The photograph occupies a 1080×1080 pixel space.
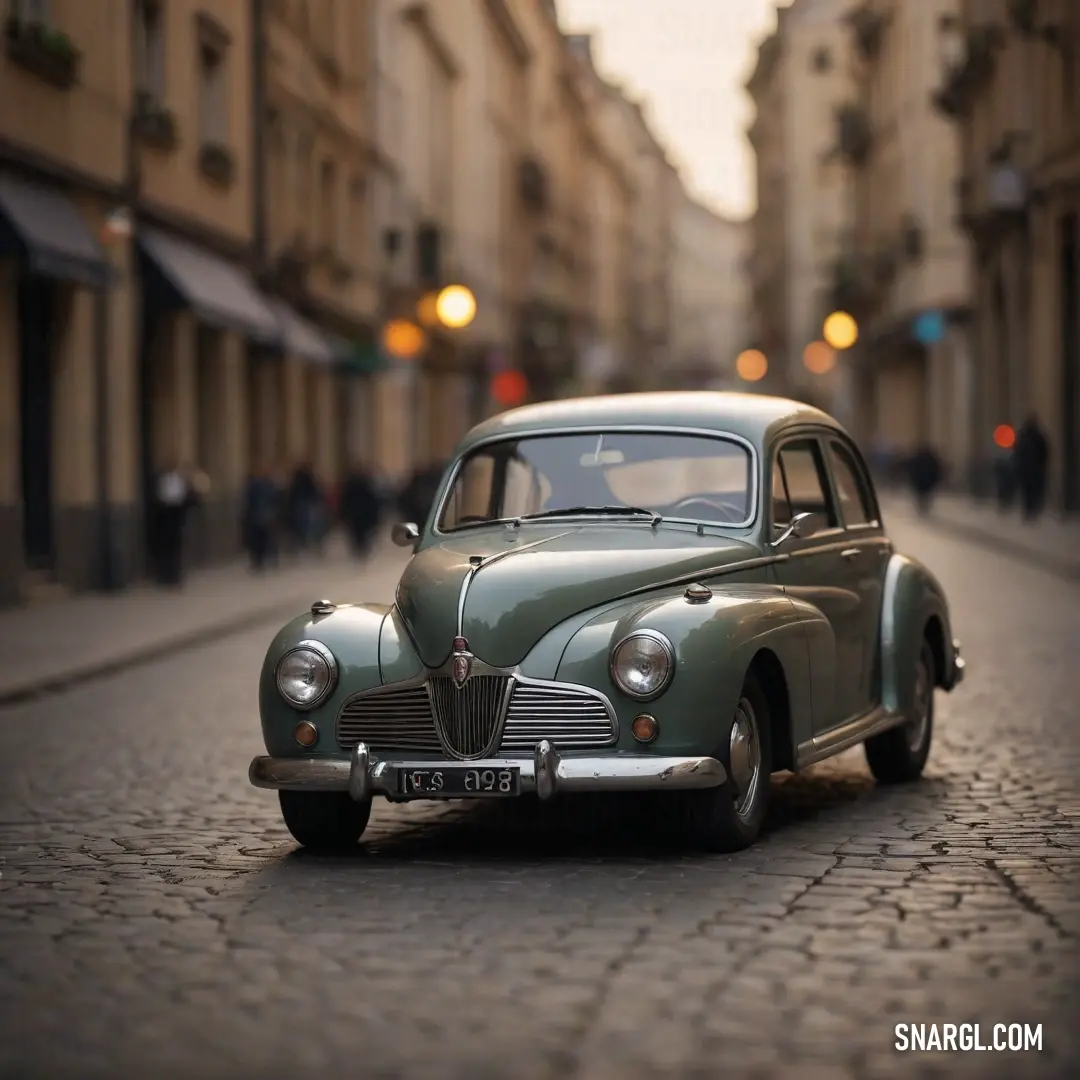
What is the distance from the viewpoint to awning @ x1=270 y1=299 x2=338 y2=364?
1336 inches

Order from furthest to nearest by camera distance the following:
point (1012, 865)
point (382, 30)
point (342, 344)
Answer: point (382, 30) < point (342, 344) < point (1012, 865)

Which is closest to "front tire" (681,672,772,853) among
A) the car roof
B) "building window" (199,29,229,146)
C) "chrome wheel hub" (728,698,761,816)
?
"chrome wheel hub" (728,698,761,816)

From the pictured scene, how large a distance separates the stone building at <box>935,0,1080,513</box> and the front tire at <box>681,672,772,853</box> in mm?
31209

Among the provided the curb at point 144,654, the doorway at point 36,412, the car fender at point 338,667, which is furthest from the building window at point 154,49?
the car fender at point 338,667

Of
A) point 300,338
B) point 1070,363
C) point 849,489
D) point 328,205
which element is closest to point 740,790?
point 849,489

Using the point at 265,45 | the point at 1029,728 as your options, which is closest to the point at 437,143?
the point at 265,45

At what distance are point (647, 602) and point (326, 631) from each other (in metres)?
1.16

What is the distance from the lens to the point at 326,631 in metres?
8.41

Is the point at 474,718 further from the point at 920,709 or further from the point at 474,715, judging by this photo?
the point at 920,709

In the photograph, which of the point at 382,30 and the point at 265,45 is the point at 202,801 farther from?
the point at 382,30

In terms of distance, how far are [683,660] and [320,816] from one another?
1.49m

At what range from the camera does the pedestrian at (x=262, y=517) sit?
30391mm

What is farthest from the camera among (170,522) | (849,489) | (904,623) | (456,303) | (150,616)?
(456,303)

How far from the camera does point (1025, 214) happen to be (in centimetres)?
4359
